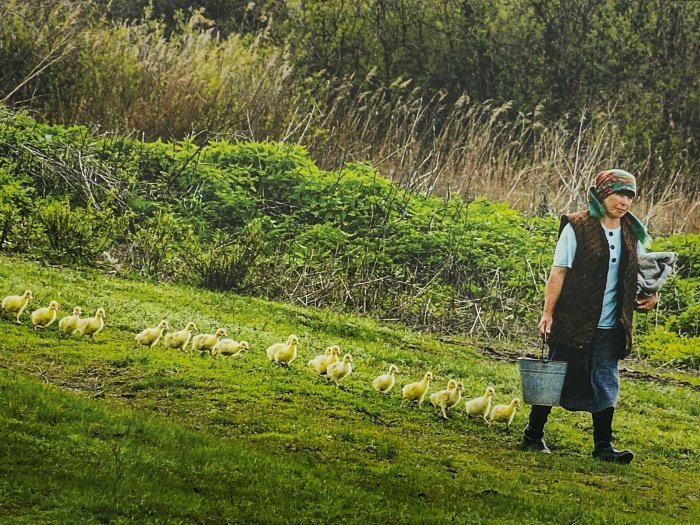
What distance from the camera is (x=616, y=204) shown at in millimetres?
8055

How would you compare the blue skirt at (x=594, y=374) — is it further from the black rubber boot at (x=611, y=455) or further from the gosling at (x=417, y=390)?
the gosling at (x=417, y=390)

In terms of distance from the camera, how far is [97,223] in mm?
13305

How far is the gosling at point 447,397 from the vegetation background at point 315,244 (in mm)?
141

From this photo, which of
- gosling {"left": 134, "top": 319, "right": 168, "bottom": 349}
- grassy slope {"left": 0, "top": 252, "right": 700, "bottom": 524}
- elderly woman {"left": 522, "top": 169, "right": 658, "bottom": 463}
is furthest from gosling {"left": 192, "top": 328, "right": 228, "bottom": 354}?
elderly woman {"left": 522, "top": 169, "right": 658, "bottom": 463}

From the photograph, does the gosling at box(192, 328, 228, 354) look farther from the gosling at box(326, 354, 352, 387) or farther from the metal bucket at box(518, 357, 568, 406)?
the metal bucket at box(518, 357, 568, 406)

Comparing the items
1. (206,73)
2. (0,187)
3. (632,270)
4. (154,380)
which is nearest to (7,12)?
(206,73)

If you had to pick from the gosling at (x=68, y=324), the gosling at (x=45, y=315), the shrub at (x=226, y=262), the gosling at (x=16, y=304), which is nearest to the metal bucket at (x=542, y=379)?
the gosling at (x=68, y=324)

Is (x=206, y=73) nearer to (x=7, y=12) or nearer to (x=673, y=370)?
(x=7, y=12)

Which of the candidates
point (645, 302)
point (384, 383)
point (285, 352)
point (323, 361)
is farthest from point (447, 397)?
point (645, 302)

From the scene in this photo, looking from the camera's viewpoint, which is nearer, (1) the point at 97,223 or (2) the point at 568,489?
(2) the point at 568,489

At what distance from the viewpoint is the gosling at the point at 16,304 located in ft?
30.3

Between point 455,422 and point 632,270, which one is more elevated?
point 632,270

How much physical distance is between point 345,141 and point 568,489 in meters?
12.9

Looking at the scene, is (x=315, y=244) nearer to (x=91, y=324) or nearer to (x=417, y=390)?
(x=91, y=324)
